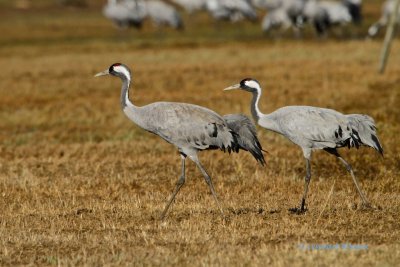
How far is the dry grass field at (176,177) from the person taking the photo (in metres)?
8.91

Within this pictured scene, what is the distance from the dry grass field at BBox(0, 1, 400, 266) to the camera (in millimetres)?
8906

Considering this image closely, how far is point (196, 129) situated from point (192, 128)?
5 centimetres

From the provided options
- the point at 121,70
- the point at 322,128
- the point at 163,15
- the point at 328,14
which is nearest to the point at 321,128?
the point at 322,128

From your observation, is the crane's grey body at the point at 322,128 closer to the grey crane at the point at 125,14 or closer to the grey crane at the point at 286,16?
the grey crane at the point at 286,16

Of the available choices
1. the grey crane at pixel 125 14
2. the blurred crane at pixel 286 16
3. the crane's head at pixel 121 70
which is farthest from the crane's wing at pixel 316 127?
the grey crane at pixel 125 14

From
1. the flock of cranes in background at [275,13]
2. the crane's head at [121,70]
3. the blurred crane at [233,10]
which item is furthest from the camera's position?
the blurred crane at [233,10]

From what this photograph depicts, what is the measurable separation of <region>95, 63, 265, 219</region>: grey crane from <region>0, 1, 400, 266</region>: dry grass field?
795mm

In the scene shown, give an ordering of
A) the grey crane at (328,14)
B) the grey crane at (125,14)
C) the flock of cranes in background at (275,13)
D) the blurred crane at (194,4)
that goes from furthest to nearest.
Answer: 1. the blurred crane at (194,4)
2. the grey crane at (125,14)
3. the flock of cranes in background at (275,13)
4. the grey crane at (328,14)

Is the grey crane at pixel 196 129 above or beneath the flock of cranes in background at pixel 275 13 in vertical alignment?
above

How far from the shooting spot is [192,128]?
10.6 meters

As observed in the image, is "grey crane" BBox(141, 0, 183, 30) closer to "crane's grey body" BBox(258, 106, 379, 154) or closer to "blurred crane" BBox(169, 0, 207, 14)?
"blurred crane" BBox(169, 0, 207, 14)

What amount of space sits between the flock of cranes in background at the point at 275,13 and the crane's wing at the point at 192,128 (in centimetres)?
3662

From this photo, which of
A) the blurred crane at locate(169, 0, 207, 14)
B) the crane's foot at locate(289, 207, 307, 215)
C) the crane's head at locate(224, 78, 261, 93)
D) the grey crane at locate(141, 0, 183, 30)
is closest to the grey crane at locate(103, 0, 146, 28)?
the grey crane at locate(141, 0, 183, 30)

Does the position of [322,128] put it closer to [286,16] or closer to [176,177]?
[176,177]
